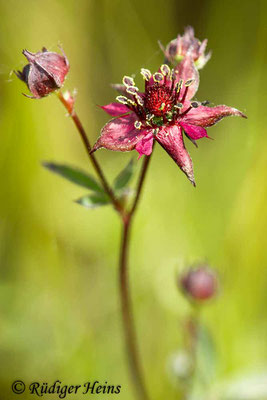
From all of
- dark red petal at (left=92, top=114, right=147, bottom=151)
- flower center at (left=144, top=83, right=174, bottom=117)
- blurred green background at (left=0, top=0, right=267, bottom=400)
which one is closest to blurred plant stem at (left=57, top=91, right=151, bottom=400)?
dark red petal at (left=92, top=114, right=147, bottom=151)

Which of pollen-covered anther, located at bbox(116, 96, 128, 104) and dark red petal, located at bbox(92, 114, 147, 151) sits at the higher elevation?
pollen-covered anther, located at bbox(116, 96, 128, 104)

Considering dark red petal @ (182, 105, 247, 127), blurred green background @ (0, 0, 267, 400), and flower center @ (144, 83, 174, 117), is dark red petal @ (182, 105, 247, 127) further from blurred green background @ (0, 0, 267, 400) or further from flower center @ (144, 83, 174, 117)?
blurred green background @ (0, 0, 267, 400)

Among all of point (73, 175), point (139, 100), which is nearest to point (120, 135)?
point (139, 100)

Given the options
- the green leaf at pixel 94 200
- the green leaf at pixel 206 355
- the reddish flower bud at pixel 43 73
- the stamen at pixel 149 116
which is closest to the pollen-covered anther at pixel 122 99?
the stamen at pixel 149 116

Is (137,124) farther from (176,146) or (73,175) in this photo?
(73,175)

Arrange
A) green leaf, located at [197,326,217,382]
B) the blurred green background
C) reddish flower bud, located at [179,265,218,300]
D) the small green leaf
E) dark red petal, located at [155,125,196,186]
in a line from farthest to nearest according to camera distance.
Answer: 1. the blurred green background
2. green leaf, located at [197,326,217,382]
3. reddish flower bud, located at [179,265,218,300]
4. the small green leaf
5. dark red petal, located at [155,125,196,186]
